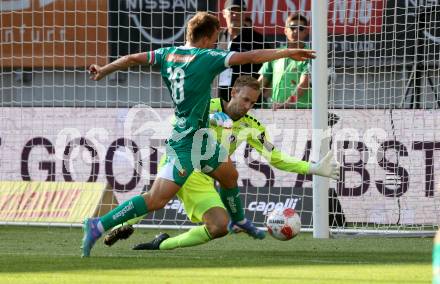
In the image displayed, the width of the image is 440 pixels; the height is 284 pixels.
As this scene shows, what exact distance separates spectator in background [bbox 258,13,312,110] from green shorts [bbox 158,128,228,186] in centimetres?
365

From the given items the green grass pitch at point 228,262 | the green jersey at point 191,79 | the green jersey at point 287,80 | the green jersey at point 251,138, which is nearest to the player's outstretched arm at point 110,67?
the green jersey at point 191,79

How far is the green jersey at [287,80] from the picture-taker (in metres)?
12.9

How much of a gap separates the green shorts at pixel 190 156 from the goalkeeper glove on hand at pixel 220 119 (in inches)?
17.0

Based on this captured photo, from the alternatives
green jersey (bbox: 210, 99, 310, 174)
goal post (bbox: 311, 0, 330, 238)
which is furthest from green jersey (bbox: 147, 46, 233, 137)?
goal post (bbox: 311, 0, 330, 238)

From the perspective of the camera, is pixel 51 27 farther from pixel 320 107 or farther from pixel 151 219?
pixel 320 107

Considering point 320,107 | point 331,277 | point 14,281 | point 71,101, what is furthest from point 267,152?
point 71,101

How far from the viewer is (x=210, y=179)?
32.9ft

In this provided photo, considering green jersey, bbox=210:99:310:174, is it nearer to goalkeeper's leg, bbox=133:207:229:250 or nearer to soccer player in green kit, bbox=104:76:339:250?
soccer player in green kit, bbox=104:76:339:250

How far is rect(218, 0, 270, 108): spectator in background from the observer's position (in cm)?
1316

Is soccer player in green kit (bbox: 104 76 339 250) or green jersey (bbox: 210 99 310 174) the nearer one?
soccer player in green kit (bbox: 104 76 339 250)

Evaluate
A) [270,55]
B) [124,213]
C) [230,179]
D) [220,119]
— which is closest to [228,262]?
[124,213]

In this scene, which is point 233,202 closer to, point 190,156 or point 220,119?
point 220,119

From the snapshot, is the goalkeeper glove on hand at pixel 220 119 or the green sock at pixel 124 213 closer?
the green sock at pixel 124 213

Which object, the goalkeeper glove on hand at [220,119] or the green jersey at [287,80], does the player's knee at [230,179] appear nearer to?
the goalkeeper glove on hand at [220,119]
